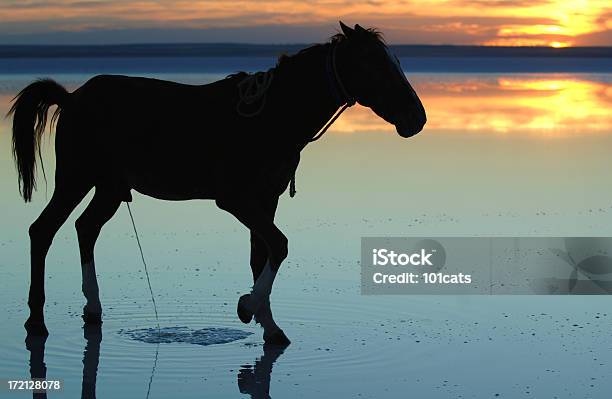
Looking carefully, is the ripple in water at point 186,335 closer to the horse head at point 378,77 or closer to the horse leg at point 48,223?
the horse leg at point 48,223

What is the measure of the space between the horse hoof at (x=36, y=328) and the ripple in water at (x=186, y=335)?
474 mm

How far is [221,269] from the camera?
11.0 m

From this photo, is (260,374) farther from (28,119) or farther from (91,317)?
(28,119)

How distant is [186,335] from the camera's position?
9.05 m

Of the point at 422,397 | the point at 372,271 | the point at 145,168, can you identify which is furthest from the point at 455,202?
the point at 422,397

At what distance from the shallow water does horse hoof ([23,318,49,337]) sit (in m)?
0.09

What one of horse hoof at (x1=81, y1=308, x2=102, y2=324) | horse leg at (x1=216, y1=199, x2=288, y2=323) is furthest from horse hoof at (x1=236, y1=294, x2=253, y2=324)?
horse hoof at (x1=81, y1=308, x2=102, y2=324)

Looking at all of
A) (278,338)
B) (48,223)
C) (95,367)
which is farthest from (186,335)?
(48,223)

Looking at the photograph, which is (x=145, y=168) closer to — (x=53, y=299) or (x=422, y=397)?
(x=53, y=299)

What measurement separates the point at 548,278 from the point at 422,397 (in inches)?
128

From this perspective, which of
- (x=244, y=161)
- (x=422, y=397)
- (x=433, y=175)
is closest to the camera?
(x=422, y=397)

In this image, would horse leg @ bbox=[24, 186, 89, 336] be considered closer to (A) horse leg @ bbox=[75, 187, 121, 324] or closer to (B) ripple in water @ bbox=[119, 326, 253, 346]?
(A) horse leg @ bbox=[75, 187, 121, 324]

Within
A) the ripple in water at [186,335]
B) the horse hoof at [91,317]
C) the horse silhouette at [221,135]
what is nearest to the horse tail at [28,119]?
the horse silhouette at [221,135]

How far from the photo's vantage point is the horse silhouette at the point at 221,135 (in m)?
8.76
